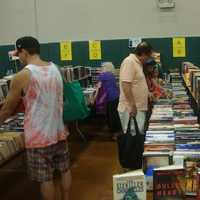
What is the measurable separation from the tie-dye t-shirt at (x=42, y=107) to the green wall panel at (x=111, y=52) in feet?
18.0

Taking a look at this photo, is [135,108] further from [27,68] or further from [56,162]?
[27,68]

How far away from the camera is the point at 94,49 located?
9.22 meters

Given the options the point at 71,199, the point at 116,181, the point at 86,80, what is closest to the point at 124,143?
the point at 71,199

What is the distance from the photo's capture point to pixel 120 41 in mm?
9070

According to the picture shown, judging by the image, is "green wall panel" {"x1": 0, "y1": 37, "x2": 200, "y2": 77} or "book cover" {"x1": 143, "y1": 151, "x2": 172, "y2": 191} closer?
"book cover" {"x1": 143, "y1": 151, "x2": 172, "y2": 191}

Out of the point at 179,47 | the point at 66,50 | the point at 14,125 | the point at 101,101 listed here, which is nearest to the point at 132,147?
the point at 14,125

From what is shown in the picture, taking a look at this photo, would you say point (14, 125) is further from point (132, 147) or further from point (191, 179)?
point (191, 179)

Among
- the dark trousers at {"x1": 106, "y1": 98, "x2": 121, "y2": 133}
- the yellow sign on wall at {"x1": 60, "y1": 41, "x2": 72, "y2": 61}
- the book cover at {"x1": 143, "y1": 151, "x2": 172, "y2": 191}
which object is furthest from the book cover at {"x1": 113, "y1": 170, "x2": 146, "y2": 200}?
the yellow sign on wall at {"x1": 60, "y1": 41, "x2": 72, "y2": 61}

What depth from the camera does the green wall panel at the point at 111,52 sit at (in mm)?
8758

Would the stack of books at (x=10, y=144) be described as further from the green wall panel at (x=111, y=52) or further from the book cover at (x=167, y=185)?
the green wall panel at (x=111, y=52)

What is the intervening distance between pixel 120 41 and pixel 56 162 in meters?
5.61

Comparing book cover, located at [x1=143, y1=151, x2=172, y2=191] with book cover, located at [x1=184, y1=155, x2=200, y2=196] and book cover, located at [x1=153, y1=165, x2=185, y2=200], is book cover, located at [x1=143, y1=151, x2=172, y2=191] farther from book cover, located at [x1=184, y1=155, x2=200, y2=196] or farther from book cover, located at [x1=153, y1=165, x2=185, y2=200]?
book cover, located at [x1=153, y1=165, x2=185, y2=200]

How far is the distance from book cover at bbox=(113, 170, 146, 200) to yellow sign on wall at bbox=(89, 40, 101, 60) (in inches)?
283

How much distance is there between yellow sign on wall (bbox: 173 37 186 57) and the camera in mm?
8742
